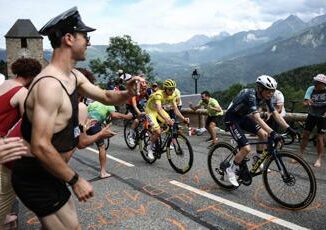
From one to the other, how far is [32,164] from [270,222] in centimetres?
332

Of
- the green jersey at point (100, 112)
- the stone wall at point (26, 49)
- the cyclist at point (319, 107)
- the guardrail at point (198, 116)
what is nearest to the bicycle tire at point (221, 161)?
the green jersey at point (100, 112)

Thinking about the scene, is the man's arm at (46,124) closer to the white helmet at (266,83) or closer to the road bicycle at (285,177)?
the road bicycle at (285,177)

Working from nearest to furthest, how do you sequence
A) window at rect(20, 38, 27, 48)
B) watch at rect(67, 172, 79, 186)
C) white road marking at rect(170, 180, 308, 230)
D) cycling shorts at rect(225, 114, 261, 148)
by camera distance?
watch at rect(67, 172, 79, 186), white road marking at rect(170, 180, 308, 230), cycling shorts at rect(225, 114, 261, 148), window at rect(20, 38, 27, 48)

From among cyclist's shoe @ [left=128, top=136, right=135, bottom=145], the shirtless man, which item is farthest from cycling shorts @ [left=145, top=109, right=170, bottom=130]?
the shirtless man

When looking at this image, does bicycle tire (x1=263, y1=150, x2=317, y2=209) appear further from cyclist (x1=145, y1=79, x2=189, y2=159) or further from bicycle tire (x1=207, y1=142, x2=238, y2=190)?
cyclist (x1=145, y1=79, x2=189, y2=159)

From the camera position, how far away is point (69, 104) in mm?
2781

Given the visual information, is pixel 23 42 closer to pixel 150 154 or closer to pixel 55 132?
pixel 150 154

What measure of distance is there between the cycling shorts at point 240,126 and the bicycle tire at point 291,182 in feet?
2.15

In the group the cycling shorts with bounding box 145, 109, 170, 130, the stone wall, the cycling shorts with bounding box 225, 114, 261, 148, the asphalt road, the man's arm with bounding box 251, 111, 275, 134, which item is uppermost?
the stone wall

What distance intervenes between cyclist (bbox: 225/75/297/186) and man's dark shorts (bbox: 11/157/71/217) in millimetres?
3738

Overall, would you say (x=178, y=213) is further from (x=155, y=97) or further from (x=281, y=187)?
(x=155, y=97)

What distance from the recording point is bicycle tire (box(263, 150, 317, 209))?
5.28 m

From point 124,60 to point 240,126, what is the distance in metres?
71.5

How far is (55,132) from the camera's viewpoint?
9.05 ft
